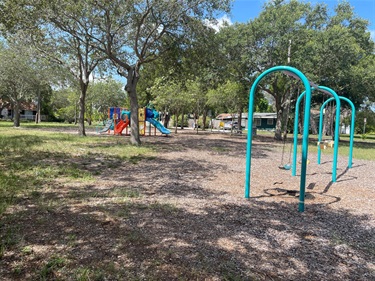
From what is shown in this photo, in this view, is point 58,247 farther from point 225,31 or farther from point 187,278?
point 225,31

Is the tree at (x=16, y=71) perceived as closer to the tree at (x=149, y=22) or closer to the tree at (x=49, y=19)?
the tree at (x=49, y=19)

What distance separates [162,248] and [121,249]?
406 millimetres

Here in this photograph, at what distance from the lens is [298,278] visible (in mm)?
2627

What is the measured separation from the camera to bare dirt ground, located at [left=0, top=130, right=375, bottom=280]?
2684 millimetres

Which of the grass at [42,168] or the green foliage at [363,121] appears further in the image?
the green foliage at [363,121]

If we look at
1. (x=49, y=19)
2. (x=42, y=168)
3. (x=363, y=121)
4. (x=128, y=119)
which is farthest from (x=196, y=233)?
(x=363, y=121)

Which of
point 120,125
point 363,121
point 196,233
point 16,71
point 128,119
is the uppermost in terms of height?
point 16,71

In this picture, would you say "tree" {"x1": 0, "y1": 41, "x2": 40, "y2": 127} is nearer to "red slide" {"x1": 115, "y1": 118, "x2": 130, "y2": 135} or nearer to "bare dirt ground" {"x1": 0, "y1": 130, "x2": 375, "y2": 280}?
"red slide" {"x1": 115, "y1": 118, "x2": 130, "y2": 135}

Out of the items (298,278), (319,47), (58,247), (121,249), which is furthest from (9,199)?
(319,47)

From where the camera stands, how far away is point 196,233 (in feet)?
11.5

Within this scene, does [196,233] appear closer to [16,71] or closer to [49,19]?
[49,19]

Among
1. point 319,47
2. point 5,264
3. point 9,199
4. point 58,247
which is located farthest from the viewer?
point 319,47

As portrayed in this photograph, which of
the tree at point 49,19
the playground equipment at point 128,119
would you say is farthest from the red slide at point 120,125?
the tree at point 49,19

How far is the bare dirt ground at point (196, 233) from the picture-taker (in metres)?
2.68
